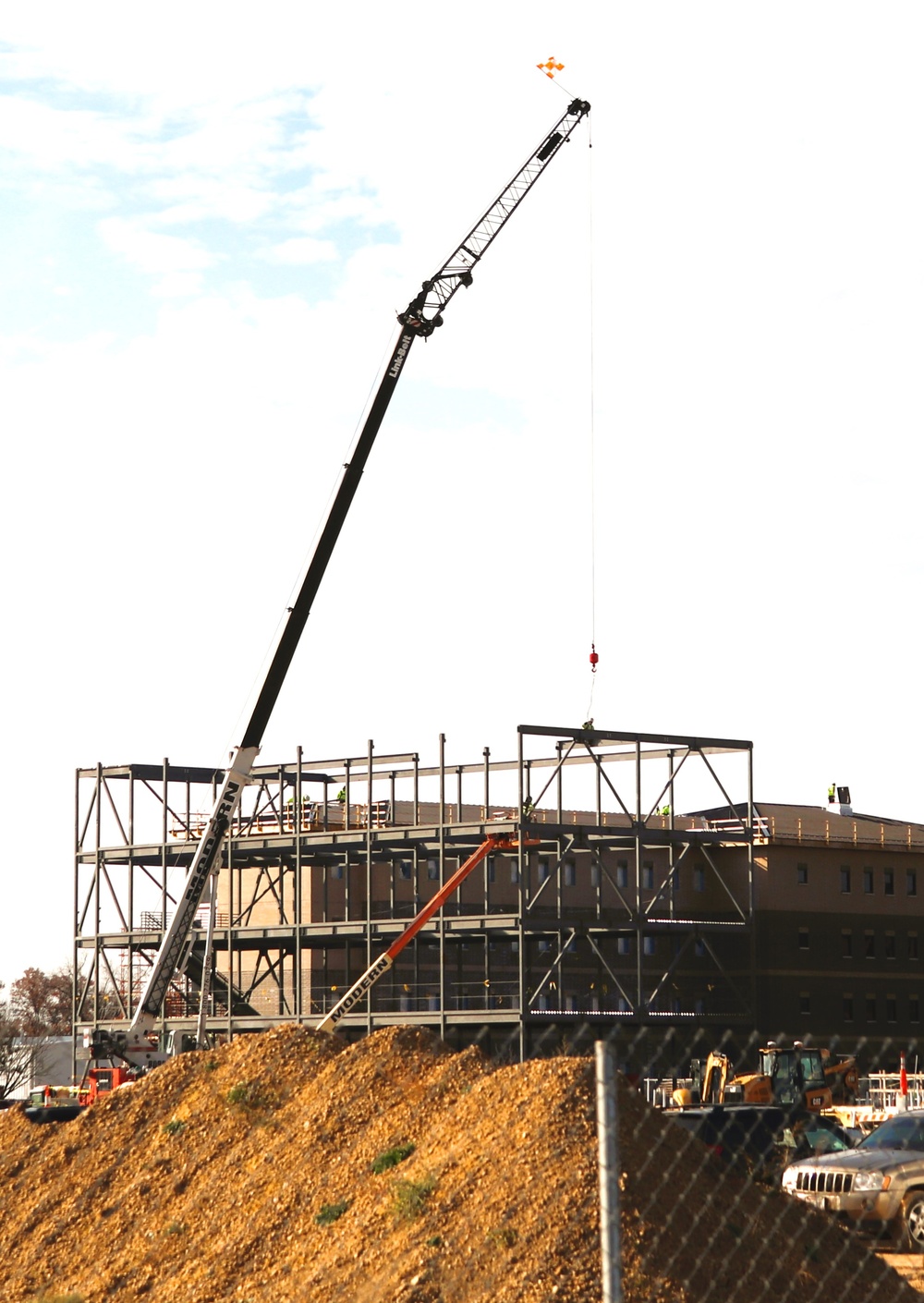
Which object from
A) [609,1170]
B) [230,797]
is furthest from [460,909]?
[609,1170]

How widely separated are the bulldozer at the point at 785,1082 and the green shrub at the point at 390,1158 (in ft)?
79.2

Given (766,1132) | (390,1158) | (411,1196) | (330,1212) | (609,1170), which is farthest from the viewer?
(766,1132)

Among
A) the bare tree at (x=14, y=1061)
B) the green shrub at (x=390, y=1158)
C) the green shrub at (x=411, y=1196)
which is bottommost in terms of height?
the bare tree at (x=14, y=1061)

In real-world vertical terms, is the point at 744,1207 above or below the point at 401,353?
below

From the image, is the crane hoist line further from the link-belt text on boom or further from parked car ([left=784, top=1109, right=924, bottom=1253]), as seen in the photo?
parked car ([left=784, top=1109, right=924, bottom=1253])

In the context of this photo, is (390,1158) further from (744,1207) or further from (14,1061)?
(14,1061)

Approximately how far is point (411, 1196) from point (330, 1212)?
1147 mm

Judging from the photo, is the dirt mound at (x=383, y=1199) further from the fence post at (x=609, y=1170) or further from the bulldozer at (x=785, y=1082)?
the bulldozer at (x=785, y=1082)

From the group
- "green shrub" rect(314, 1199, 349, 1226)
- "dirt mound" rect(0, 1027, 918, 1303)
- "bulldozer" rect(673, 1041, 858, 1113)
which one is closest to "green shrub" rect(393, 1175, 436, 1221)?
"dirt mound" rect(0, 1027, 918, 1303)

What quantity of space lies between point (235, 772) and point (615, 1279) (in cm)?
4331

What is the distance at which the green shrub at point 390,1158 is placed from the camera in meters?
16.3

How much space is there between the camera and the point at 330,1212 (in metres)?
15.7

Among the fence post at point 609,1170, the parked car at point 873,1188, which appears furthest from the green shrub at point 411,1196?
the fence post at point 609,1170

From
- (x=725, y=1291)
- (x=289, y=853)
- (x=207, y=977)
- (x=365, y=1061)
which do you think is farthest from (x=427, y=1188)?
(x=289, y=853)
